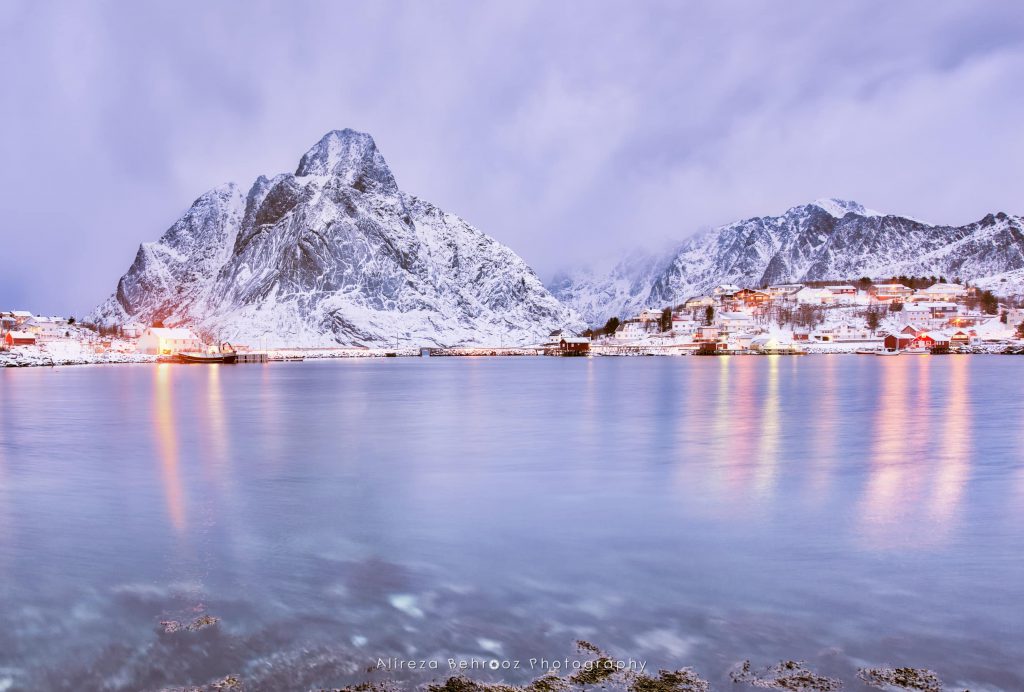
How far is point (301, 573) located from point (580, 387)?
192 ft

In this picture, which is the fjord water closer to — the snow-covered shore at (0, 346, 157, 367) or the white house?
the snow-covered shore at (0, 346, 157, 367)

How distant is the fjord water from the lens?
8000mm

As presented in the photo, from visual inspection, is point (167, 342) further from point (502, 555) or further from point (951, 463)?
point (502, 555)

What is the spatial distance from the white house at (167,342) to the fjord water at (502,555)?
152 meters

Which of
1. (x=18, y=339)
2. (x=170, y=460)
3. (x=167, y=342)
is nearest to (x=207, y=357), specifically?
(x=167, y=342)

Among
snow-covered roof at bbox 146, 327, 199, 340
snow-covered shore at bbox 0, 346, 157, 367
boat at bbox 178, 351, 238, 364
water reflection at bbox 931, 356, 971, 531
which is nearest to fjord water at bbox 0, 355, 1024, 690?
water reflection at bbox 931, 356, 971, 531

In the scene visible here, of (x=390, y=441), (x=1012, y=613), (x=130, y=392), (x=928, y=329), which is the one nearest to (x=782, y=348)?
(x=928, y=329)

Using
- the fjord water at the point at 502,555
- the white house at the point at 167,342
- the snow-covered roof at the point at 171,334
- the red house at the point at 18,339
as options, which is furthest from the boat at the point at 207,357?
the fjord water at the point at 502,555

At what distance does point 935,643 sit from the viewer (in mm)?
8039

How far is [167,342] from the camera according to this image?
168 metres

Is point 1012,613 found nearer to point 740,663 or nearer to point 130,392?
point 740,663

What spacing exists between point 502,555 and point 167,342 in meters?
176

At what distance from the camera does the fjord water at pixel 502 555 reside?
315 inches

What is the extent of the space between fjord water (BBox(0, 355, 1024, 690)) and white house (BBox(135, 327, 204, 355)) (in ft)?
499
